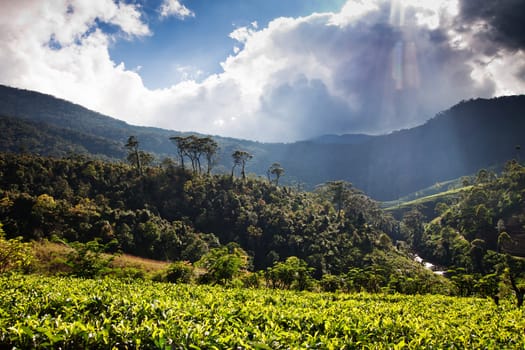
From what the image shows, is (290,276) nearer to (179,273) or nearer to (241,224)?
(179,273)

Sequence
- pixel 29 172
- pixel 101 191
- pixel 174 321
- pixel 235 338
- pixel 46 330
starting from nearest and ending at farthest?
pixel 46 330 → pixel 235 338 → pixel 174 321 → pixel 29 172 → pixel 101 191

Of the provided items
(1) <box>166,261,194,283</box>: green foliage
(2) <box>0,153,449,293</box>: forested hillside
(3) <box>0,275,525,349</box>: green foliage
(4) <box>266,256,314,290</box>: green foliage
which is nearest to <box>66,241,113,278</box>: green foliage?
(1) <box>166,261,194,283</box>: green foliage

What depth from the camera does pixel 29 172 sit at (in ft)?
152

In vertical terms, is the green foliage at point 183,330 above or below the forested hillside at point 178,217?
above

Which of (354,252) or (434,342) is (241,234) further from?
(434,342)

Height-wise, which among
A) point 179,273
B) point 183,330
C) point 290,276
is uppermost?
point 183,330

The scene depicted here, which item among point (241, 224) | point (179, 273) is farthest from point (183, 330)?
point (241, 224)

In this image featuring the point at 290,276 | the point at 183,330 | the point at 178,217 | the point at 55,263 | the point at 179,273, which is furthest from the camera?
the point at 178,217

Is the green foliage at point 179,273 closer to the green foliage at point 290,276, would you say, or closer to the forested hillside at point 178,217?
the green foliage at point 290,276

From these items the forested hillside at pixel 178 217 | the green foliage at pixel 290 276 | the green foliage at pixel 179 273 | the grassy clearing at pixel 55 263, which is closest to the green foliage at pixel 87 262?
the grassy clearing at pixel 55 263

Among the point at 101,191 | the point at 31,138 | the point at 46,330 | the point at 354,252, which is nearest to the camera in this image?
the point at 46,330

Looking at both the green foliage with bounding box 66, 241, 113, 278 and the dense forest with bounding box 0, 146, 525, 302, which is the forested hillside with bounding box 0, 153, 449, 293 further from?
the green foliage with bounding box 66, 241, 113, 278

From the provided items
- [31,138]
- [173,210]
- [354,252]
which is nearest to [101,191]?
[173,210]

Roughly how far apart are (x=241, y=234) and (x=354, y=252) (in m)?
21.9
